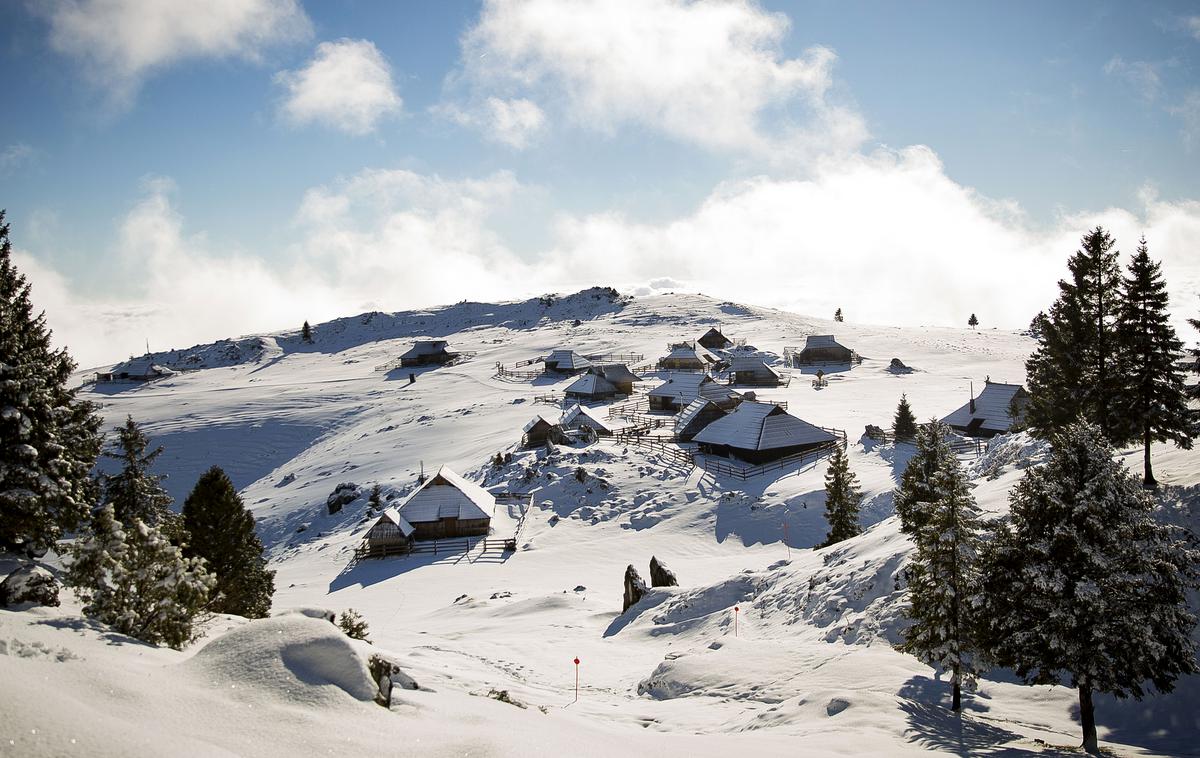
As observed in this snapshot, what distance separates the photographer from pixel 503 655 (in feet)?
70.4

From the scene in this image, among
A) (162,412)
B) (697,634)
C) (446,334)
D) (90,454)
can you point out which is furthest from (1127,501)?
(446,334)

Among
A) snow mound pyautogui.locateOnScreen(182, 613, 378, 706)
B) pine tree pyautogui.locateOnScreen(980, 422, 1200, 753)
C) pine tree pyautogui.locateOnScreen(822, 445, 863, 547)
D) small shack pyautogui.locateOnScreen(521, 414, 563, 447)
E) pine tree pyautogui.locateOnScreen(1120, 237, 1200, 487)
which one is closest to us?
snow mound pyautogui.locateOnScreen(182, 613, 378, 706)

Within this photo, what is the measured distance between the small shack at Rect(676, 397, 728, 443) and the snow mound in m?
43.2

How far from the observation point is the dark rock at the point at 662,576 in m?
28.2

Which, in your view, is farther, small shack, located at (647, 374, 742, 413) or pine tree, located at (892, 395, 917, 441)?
small shack, located at (647, 374, 742, 413)

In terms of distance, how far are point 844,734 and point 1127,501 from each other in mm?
7751

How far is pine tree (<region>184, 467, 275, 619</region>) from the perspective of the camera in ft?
71.5

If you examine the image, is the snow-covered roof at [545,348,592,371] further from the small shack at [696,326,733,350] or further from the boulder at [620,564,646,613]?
the boulder at [620,564,646,613]

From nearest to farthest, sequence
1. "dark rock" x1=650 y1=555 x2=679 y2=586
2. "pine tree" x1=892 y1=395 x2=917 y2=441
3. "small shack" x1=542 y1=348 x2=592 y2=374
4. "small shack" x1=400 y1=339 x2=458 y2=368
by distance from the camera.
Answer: "dark rock" x1=650 y1=555 x2=679 y2=586
"pine tree" x1=892 y1=395 x2=917 y2=441
"small shack" x1=542 y1=348 x2=592 y2=374
"small shack" x1=400 y1=339 x2=458 y2=368

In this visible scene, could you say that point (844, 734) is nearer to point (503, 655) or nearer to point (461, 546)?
point (503, 655)

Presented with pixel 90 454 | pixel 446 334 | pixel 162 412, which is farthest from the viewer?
pixel 446 334

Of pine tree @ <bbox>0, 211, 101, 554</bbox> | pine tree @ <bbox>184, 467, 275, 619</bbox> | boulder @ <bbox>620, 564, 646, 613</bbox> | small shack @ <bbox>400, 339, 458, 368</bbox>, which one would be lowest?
boulder @ <bbox>620, 564, 646, 613</bbox>

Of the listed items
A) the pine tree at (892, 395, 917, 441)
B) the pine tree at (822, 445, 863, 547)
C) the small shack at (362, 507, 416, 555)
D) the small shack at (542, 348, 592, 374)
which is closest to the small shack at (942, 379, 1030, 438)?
the pine tree at (892, 395, 917, 441)

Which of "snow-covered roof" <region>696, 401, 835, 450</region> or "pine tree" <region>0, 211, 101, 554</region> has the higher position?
"pine tree" <region>0, 211, 101, 554</region>
